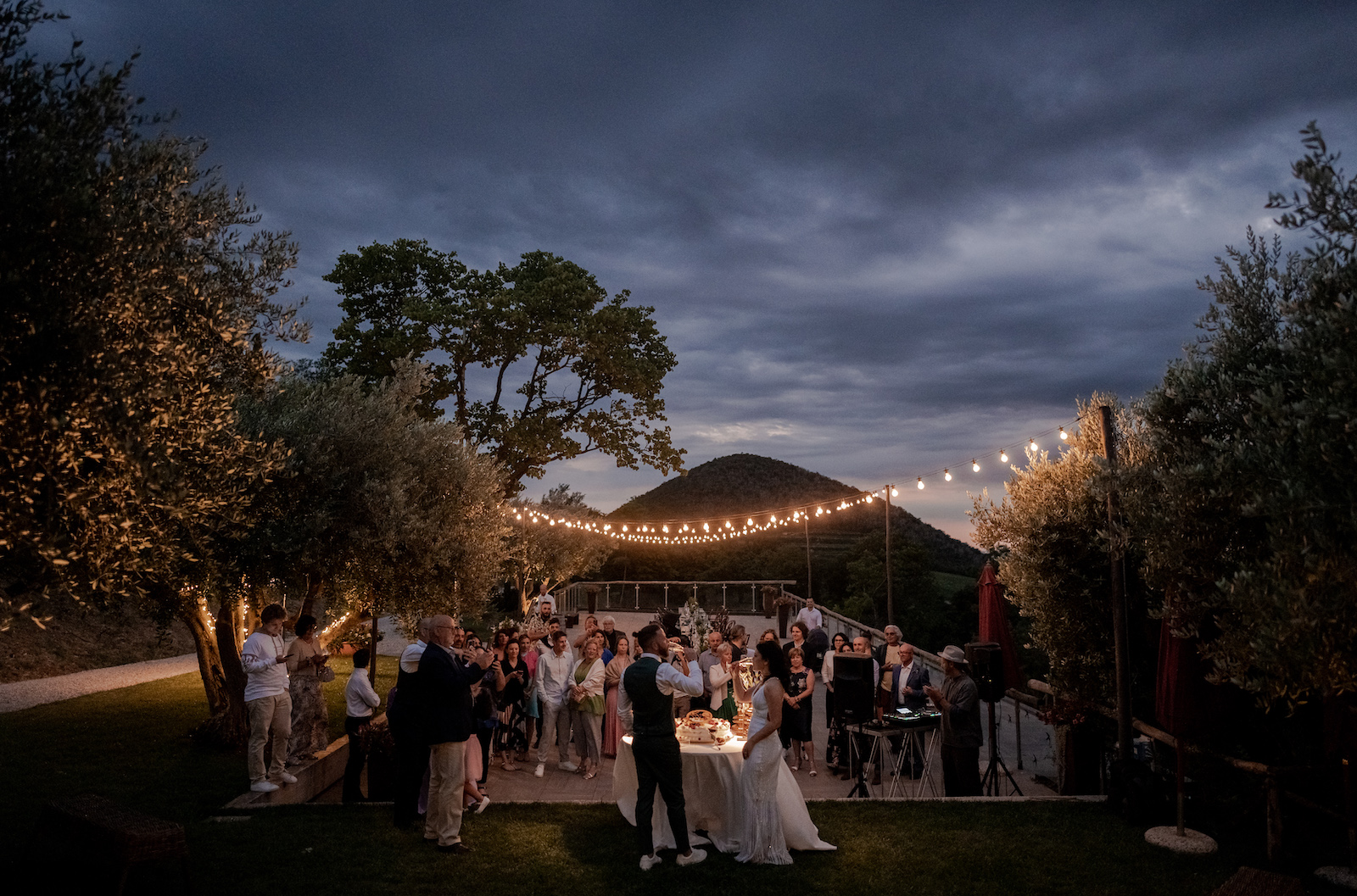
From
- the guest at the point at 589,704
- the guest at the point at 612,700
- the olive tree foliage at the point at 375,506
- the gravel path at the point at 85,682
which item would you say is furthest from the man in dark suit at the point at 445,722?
the gravel path at the point at 85,682

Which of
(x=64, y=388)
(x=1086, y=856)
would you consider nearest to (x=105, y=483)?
(x=64, y=388)

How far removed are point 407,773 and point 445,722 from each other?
825 mm

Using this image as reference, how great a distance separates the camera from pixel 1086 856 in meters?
6.33

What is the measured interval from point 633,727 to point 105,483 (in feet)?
12.5

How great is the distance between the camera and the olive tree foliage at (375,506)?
29.1 ft

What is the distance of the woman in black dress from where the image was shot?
939 cm

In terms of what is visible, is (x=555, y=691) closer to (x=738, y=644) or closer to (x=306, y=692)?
(x=306, y=692)

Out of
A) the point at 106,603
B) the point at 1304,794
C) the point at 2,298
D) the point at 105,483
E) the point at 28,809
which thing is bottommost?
the point at 28,809

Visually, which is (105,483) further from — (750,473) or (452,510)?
(750,473)

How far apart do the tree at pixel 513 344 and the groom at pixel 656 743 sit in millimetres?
13076

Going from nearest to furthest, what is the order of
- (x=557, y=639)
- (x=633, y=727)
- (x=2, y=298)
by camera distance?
(x=2, y=298)
(x=633, y=727)
(x=557, y=639)

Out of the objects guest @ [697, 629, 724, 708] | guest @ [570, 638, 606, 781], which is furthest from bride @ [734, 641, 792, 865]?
guest @ [697, 629, 724, 708]

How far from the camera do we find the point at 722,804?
22.4 feet

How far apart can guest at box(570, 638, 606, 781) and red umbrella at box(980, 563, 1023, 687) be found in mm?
4830
